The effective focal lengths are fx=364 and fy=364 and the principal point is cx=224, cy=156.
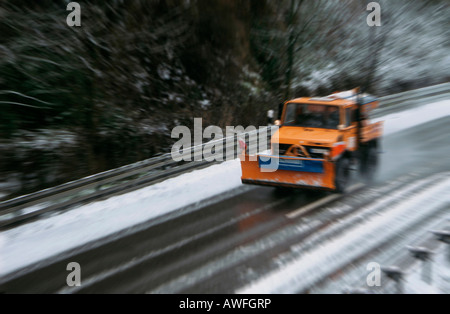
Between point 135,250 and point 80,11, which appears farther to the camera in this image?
point 80,11

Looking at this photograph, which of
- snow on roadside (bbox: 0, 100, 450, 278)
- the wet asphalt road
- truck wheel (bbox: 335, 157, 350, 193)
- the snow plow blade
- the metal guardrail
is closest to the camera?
the wet asphalt road

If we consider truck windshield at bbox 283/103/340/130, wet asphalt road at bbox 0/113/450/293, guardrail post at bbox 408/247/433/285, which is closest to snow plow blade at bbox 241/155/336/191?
wet asphalt road at bbox 0/113/450/293

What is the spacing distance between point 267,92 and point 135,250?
1315cm

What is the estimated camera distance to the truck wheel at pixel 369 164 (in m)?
9.06

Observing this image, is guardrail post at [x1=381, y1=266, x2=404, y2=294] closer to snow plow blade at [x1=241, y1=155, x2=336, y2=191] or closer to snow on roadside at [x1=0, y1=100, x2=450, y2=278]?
snow plow blade at [x1=241, y1=155, x2=336, y2=191]

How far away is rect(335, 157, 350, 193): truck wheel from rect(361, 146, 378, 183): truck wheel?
99 cm

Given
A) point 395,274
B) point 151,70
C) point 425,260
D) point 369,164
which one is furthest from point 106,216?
point 151,70

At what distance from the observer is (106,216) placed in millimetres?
7680

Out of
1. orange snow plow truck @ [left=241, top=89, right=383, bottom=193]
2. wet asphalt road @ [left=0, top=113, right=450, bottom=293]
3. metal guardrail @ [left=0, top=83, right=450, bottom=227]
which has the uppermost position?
orange snow plow truck @ [left=241, top=89, right=383, bottom=193]

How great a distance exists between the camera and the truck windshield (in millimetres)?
8195
